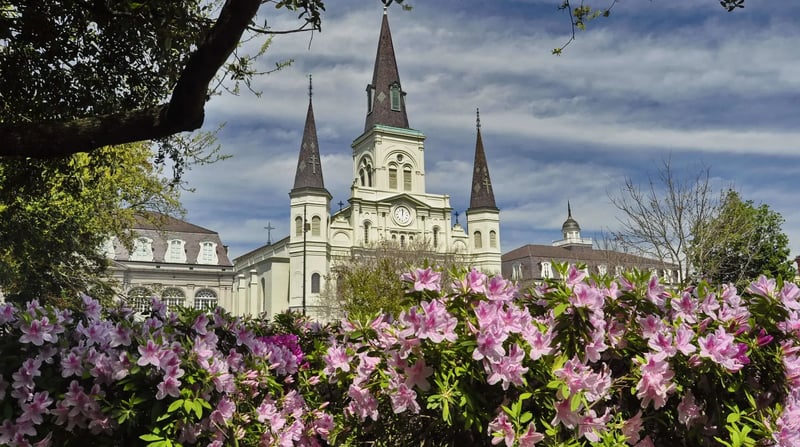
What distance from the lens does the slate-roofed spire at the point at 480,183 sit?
65.8 metres

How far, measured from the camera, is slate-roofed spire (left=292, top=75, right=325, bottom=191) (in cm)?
5922

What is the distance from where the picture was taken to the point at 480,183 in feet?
219

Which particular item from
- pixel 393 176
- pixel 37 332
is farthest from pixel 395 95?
pixel 37 332

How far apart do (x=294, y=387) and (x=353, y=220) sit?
55524 millimetres

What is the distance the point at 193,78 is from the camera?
3.98m

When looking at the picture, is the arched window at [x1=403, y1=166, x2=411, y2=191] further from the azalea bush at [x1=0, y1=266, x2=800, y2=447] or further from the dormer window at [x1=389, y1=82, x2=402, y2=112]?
the azalea bush at [x1=0, y1=266, x2=800, y2=447]

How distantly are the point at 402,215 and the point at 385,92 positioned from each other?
1408 cm

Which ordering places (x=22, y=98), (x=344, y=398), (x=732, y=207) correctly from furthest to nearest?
(x=732, y=207), (x=22, y=98), (x=344, y=398)

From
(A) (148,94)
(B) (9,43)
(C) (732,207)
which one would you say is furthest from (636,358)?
(C) (732,207)

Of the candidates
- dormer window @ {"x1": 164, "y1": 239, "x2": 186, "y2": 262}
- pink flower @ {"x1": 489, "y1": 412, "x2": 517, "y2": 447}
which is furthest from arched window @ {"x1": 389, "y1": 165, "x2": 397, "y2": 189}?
pink flower @ {"x1": 489, "y1": 412, "x2": 517, "y2": 447}

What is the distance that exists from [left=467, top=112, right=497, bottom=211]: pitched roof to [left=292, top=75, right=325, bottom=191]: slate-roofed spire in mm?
16594

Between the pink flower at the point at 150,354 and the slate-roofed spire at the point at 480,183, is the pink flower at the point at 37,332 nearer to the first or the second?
the pink flower at the point at 150,354

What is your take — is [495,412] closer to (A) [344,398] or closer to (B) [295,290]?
(A) [344,398]

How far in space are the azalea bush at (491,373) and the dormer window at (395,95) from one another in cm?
6385
